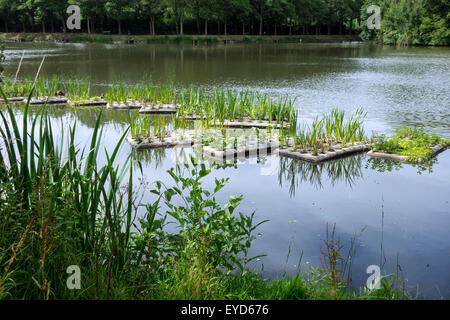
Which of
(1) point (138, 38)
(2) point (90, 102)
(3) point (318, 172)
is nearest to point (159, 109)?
(2) point (90, 102)

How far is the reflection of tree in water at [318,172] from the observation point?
5953mm

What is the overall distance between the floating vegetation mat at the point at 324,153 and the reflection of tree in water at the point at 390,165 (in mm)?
402

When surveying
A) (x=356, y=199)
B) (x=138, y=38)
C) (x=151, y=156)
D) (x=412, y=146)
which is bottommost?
(x=356, y=199)

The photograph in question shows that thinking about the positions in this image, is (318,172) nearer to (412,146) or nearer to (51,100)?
(412,146)

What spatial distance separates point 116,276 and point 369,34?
57636mm

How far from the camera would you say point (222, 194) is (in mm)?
5371

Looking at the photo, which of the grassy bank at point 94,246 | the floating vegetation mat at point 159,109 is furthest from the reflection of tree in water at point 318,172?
the floating vegetation mat at point 159,109

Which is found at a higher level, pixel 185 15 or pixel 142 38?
pixel 185 15

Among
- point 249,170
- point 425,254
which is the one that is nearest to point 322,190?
point 249,170

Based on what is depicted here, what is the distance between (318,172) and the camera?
6.39 meters

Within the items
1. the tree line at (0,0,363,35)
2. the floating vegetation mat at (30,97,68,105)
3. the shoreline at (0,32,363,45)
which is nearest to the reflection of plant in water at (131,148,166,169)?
the floating vegetation mat at (30,97,68,105)

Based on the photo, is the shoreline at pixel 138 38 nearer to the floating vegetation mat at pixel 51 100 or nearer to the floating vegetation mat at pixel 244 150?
the floating vegetation mat at pixel 51 100

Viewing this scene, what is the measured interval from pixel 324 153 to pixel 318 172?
73 centimetres

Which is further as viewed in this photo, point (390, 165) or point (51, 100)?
point (51, 100)
